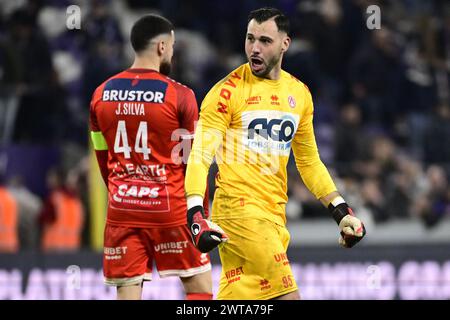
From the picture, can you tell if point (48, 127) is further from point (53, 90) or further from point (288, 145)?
point (288, 145)

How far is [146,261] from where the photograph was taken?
784cm

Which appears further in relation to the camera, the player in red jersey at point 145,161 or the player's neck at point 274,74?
the player in red jersey at point 145,161

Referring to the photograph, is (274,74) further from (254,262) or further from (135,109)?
(254,262)

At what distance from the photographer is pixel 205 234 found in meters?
6.58

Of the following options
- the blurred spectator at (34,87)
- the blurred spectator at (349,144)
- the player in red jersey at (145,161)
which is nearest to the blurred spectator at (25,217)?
the blurred spectator at (34,87)

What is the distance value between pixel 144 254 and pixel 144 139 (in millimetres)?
832

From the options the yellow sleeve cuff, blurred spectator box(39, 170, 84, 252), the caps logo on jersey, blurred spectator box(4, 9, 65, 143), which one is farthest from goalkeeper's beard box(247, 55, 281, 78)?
blurred spectator box(4, 9, 65, 143)

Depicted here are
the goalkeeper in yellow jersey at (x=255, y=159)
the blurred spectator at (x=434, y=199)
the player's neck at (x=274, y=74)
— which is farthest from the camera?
the blurred spectator at (x=434, y=199)

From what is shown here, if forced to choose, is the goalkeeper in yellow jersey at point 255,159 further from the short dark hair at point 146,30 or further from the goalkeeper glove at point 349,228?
the short dark hair at point 146,30

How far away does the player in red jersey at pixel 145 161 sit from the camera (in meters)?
7.66

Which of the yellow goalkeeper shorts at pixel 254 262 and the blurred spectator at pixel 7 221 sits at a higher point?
the blurred spectator at pixel 7 221

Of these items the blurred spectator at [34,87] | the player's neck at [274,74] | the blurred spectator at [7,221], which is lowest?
the blurred spectator at [7,221]

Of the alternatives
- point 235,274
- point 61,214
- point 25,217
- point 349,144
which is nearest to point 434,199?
point 349,144

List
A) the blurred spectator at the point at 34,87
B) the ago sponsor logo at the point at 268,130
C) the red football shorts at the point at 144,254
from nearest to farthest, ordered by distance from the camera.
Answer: the ago sponsor logo at the point at 268,130
the red football shorts at the point at 144,254
the blurred spectator at the point at 34,87
